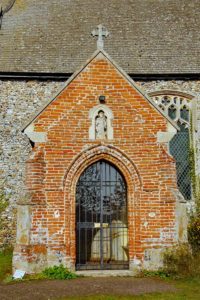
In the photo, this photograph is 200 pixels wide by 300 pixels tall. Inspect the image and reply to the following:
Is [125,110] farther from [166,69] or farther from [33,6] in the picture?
[33,6]

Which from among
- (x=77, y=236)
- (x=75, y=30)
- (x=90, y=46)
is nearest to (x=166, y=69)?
(x=90, y=46)

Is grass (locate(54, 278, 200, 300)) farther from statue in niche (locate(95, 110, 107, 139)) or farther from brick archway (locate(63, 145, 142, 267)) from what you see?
statue in niche (locate(95, 110, 107, 139))

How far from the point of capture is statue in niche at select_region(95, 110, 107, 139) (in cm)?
1069

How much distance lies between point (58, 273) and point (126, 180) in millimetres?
2983

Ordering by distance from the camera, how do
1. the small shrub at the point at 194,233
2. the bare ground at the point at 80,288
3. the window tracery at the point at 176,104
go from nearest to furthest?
the bare ground at the point at 80,288 → the small shrub at the point at 194,233 → the window tracery at the point at 176,104

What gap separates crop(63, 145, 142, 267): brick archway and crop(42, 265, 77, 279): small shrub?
32 centimetres

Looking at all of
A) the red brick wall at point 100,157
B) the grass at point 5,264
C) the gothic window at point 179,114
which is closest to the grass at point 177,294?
the grass at point 5,264

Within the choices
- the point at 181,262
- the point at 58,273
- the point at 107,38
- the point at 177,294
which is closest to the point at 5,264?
the point at 58,273

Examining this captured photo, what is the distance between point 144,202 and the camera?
10281 mm

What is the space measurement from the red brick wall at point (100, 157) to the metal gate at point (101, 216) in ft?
1.35

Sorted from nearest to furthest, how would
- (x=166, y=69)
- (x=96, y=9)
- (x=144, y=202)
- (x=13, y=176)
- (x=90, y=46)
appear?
(x=144, y=202) → (x=13, y=176) → (x=166, y=69) → (x=90, y=46) → (x=96, y=9)

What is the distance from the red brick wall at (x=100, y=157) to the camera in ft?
33.0

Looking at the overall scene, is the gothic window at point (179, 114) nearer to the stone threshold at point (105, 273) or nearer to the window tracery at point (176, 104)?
the window tracery at point (176, 104)

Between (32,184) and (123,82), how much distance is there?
12.3 feet
